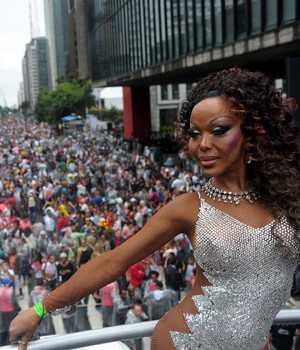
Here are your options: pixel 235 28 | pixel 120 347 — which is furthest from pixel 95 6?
pixel 120 347

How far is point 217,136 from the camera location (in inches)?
72.4

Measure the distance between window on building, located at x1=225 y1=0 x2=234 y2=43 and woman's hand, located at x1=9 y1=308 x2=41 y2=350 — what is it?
15.7 metres

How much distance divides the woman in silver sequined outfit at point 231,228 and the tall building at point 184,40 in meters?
11.4

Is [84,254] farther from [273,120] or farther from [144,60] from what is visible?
[144,60]

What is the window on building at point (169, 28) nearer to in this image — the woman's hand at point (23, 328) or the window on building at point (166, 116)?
the woman's hand at point (23, 328)

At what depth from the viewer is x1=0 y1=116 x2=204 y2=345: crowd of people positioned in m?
8.10

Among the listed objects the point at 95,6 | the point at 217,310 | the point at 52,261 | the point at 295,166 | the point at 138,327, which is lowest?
the point at 52,261

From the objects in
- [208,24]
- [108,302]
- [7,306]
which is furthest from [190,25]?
[7,306]

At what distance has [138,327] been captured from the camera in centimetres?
207

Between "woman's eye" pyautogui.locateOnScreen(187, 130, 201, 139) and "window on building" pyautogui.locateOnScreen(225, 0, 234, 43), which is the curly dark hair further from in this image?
"window on building" pyautogui.locateOnScreen(225, 0, 234, 43)

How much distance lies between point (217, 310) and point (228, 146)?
566 mm

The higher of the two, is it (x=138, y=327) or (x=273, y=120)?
(x=273, y=120)

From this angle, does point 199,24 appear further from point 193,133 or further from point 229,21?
point 193,133

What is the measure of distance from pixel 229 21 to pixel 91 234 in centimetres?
897
